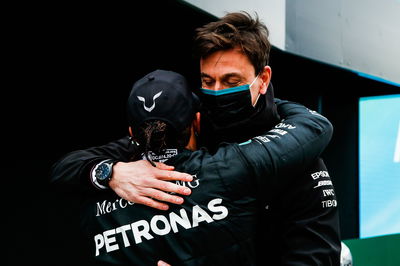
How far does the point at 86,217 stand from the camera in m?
1.36

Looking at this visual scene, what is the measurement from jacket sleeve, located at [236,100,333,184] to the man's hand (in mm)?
223

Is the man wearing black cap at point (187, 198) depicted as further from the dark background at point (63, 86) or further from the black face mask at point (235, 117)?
the dark background at point (63, 86)

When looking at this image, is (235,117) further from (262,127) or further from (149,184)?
(149,184)

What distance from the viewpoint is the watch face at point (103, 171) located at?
134 cm

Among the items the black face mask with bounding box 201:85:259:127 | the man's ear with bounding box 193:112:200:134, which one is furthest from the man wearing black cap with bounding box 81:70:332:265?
the black face mask with bounding box 201:85:259:127

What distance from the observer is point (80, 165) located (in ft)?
4.75

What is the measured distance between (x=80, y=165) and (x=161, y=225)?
44 centimetres

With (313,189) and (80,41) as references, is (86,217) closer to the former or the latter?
(313,189)

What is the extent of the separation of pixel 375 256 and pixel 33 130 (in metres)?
3.79

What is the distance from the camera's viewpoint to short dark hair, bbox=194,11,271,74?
154 cm

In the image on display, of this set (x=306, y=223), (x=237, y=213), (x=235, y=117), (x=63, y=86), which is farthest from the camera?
(x=63, y=86)

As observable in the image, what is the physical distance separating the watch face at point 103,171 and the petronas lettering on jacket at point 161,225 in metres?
0.19

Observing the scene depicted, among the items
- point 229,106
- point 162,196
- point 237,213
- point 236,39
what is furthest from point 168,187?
point 236,39

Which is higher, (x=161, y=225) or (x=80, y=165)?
(x=80, y=165)
